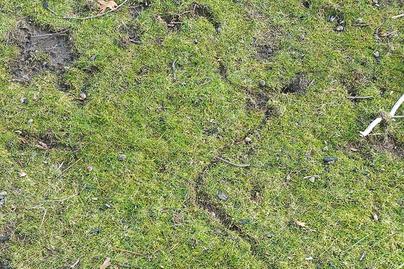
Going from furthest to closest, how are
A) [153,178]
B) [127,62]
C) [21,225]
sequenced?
1. [127,62]
2. [153,178]
3. [21,225]

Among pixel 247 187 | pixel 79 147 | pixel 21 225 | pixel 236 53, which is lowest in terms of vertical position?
pixel 21 225

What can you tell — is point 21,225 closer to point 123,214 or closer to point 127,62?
point 123,214

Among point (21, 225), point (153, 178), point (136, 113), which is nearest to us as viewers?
point (21, 225)

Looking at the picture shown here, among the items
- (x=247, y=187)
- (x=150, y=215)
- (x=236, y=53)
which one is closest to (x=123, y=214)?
(x=150, y=215)

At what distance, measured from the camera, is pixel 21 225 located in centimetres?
340

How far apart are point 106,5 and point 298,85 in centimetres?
177

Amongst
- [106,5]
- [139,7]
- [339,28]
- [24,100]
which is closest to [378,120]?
[339,28]

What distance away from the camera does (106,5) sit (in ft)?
15.1

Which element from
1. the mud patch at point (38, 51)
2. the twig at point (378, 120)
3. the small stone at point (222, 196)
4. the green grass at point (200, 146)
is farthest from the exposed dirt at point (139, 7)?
the twig at point (378, 120)

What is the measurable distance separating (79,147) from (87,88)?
0.54m

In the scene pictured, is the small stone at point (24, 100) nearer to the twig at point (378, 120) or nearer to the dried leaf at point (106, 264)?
the dried leaf at point (106, 264)

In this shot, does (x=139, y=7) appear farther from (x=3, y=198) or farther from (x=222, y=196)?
(x=3, y=198)

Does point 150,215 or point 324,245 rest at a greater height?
point 324,245

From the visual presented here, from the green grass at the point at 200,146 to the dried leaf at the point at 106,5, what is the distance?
0.08m
